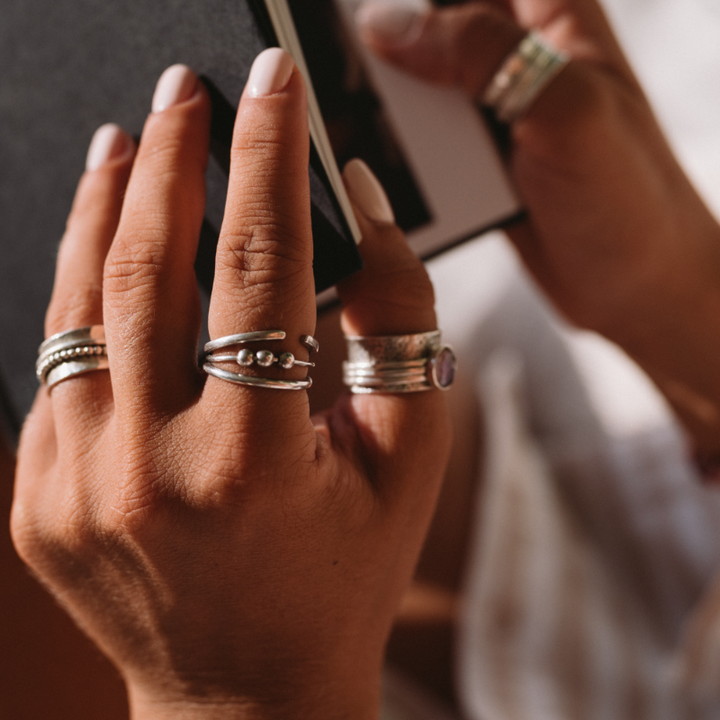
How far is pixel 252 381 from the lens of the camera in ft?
1.21

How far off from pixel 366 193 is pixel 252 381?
0.67 feet

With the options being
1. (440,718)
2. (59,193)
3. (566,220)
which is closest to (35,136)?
(59,193)

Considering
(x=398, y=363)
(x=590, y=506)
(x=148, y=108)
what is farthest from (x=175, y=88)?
(x=590, y=506)

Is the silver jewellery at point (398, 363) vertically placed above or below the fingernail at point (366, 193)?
below

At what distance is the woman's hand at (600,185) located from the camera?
2.20ft

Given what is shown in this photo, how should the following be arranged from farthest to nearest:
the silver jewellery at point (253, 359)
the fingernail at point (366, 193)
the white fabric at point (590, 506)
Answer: the white fabric at point (590, 506) → the fingernail at point (366, 193) → the silver jewellery at point (253, 359)

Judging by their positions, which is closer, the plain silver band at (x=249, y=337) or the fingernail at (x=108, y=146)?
the plain silver band at (x=249, y=337)

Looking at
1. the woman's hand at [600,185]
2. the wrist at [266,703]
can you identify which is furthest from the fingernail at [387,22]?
the wrist at [266,703]

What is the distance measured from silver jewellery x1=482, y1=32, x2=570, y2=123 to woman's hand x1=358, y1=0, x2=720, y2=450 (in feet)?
0.04

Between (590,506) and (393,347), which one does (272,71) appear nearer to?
(393,347)

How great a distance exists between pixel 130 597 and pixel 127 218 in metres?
0.31

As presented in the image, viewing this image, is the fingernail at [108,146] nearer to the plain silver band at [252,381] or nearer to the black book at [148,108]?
the black book at [148,108]

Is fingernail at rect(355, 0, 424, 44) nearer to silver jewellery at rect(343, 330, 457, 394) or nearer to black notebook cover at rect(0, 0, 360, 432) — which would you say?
black notebook cover at rect(0, 0, 360, 432)

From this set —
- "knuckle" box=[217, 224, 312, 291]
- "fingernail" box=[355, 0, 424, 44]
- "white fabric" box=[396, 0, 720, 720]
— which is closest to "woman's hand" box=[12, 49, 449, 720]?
"knuckle" box=[217, 224, 312, 291]
